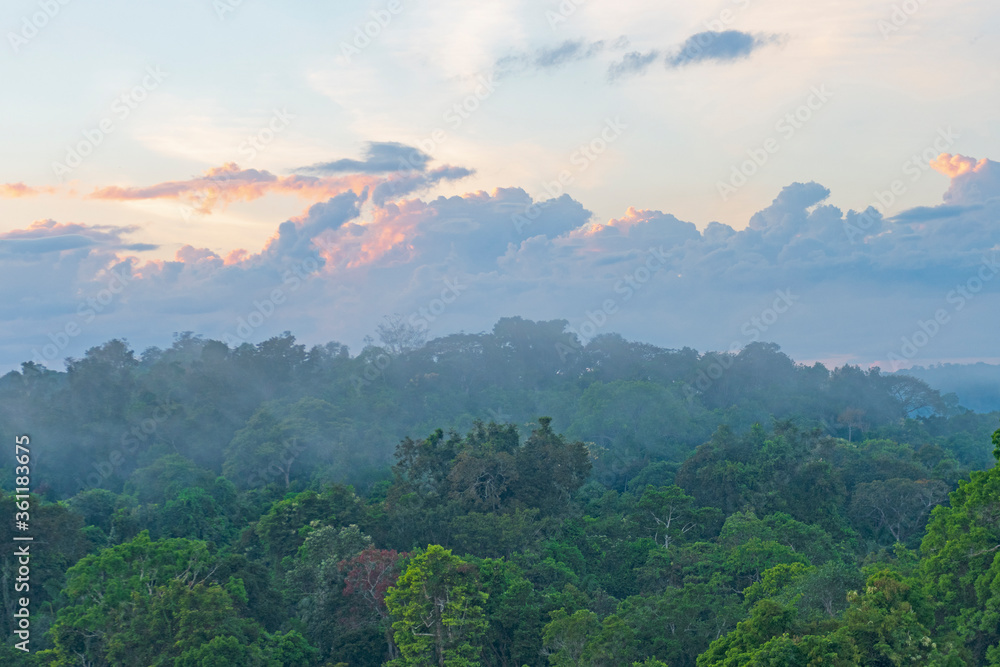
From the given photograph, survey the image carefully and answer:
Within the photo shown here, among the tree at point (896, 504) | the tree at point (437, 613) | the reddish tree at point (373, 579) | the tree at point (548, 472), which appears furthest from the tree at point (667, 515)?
the tree at point (437, 613)

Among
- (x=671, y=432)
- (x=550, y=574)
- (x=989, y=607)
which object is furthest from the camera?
(x=671, y=432)

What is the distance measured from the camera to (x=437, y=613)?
23.0 meters

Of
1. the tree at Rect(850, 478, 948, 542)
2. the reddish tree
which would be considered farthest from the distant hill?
the reddish tree

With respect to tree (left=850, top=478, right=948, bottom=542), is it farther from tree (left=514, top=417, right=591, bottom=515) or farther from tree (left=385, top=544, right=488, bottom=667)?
tree (left=385, top=544, right=488, bottom=667)

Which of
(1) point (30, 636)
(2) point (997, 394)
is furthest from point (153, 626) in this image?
(2) point (997, 394)

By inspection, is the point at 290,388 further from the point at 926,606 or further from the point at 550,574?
the point at 926,606

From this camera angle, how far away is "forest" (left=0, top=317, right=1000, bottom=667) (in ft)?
71.8

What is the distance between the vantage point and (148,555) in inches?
945

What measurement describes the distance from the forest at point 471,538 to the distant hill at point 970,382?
92530mm

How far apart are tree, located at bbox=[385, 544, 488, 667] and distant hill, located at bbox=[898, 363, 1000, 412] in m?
148

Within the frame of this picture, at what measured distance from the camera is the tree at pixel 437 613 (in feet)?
74.6

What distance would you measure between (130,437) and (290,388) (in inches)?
669

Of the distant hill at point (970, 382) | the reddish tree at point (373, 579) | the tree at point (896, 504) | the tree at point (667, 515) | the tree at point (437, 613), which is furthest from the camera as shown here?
the distant hill at point (970, 382)

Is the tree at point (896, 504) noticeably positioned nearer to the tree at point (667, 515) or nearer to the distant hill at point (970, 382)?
the tree at point (667, 515)
